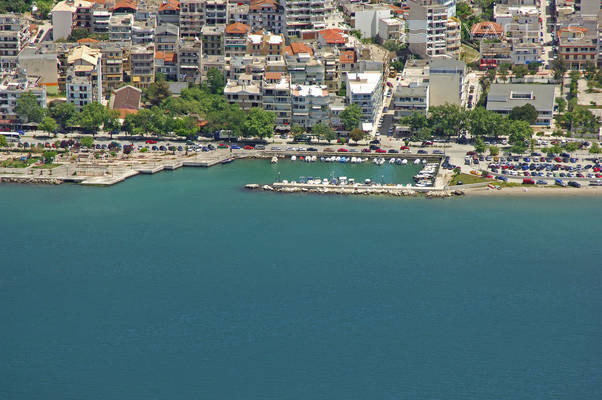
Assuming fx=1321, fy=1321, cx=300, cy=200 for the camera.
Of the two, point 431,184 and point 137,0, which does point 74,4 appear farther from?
point 431,184

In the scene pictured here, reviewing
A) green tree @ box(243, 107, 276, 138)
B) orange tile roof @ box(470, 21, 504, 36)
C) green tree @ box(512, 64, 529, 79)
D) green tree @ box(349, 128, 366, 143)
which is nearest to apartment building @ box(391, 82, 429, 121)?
green tree @ box(349, 128, 366, 143)

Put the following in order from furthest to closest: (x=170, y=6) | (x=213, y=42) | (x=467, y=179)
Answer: (x=170, y=6) → (x=213, y=42) → (x=467, y=179)

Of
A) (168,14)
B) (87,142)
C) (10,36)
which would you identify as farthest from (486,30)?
(10,36)

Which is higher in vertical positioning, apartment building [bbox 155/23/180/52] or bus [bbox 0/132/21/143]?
apartment building [bbox 155/23/180/52]

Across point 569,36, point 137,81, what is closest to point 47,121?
point 137,81

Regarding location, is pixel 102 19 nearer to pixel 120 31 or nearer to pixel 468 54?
pixel 120 31

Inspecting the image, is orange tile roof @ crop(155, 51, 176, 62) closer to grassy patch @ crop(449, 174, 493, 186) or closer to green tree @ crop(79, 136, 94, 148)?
green tree @ crop(79, 136, 94, 148)
